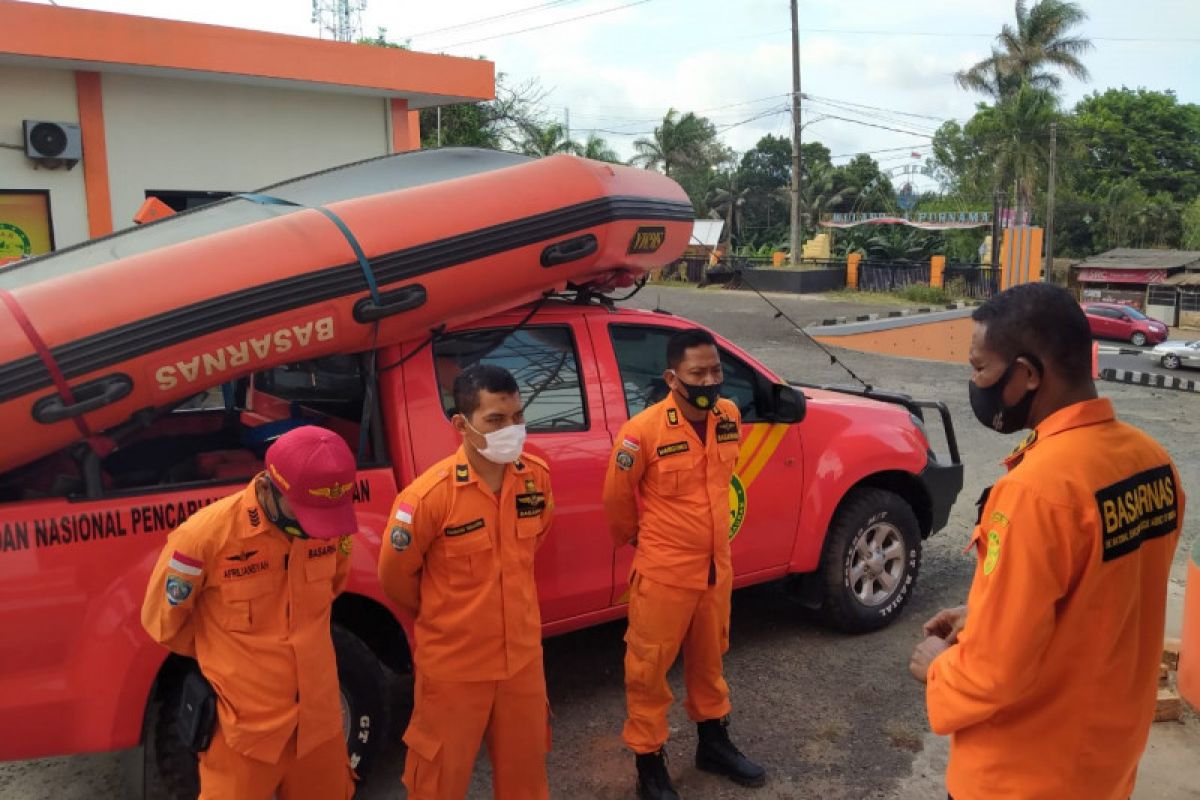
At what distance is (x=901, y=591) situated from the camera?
5066 mm

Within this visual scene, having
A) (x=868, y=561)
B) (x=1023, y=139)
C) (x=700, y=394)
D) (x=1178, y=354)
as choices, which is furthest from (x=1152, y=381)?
(x=1023, y=139)

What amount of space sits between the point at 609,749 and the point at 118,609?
6.51 ft

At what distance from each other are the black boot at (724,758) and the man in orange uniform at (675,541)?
15mm

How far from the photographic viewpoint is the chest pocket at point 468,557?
287 cm

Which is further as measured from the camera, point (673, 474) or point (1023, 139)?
point (1023, 139)

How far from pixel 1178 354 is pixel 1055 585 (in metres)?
24.7

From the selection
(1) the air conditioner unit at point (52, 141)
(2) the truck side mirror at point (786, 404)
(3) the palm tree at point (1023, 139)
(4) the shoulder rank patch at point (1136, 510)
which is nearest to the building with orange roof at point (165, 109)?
(1) the air conditioner unit at point (52, 141)

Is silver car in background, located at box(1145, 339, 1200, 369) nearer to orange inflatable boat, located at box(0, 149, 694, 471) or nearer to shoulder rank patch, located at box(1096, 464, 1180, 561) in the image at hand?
orange inflatable boat, located at box(0, 149, 694, 471)

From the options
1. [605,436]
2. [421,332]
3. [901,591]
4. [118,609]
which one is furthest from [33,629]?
[901,591]

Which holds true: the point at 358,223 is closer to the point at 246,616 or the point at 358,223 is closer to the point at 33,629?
the point at 246,616

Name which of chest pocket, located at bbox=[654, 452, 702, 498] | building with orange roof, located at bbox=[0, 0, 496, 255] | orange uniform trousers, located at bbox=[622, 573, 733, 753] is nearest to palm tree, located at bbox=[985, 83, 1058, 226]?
building with orange roof, located at bbox=[0, 0, 496, 255]

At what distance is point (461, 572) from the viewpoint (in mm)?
2891

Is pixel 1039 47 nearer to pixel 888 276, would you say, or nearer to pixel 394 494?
pixel 888 276

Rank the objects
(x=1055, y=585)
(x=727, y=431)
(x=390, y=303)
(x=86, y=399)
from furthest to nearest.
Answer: (x=727, y=431) → (x=390, y=303) → (x=86, y=399) → (x=1055, y=585)
